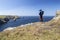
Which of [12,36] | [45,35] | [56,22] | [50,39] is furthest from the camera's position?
[56,22]

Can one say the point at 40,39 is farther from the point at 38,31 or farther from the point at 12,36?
the point at 12,36

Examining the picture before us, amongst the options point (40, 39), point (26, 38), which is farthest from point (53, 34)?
point (26, 38)

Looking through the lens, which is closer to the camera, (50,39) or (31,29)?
(50,39)

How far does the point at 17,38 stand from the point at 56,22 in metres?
6.68

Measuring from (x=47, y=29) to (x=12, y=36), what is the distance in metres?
4.49

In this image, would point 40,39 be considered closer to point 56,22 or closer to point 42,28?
point 42,28

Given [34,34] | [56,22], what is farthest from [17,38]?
[56,22]

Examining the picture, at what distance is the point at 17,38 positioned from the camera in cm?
1827

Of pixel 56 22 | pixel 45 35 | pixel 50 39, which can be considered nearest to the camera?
pixel 50 39

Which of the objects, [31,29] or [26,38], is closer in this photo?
[26,38]

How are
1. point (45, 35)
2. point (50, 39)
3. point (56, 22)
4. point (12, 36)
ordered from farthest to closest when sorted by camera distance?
1. point (56, 22)
2. point (12, 36)
3. point (45, 35)
4. point (50, 39)

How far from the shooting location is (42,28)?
1945 centimetres

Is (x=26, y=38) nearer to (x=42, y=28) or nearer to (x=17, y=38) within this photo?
(x=17, y=38)

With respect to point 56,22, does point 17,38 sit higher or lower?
lower
